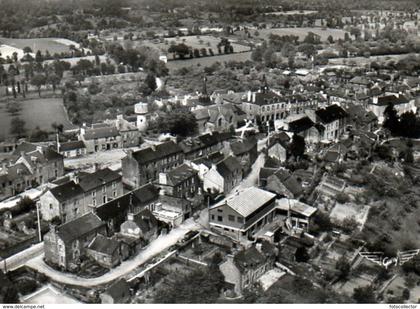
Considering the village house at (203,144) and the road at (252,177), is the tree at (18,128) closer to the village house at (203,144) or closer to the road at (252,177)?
the village house at (203,144)

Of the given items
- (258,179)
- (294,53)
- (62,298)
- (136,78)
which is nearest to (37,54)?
(136,78)

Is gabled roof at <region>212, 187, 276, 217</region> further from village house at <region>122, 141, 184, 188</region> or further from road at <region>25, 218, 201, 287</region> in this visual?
village house at <region>122, 141, 184, 188</region>

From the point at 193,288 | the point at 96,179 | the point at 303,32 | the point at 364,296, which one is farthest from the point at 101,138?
the point at 303,32

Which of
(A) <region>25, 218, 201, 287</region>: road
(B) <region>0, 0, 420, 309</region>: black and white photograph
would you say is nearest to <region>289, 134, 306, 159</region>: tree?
A: (B) <region>0, 0, 420, 309</region>: black and white photograph

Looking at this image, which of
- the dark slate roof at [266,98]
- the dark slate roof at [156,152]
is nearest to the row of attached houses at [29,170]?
the dark slate roof at [156,152]

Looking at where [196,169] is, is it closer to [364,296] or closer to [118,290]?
[118,290]

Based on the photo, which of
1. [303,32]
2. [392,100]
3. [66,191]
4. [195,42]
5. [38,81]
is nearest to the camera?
[66,191]
